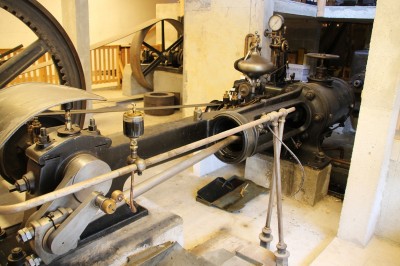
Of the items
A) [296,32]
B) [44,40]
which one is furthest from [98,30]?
[44,40]

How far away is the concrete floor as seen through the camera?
81.2 inches

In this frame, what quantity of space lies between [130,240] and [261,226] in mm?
1254

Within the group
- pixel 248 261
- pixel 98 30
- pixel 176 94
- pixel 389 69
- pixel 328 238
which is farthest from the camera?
pixel 98 30

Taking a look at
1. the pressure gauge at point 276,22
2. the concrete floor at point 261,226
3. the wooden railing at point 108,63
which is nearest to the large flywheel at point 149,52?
the wooden railing at point 108,63

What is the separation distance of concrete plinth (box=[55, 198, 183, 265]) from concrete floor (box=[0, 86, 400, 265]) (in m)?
0.58

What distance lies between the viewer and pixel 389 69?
1879mm

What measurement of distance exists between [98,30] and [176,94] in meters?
3.74

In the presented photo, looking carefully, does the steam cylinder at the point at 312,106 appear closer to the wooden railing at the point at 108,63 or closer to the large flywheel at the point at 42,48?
the large flywheel at the point at 42,48

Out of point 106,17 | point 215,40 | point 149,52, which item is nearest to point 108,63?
point 149,52

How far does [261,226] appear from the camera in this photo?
2.37 m

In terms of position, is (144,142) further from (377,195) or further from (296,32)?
(296,32)

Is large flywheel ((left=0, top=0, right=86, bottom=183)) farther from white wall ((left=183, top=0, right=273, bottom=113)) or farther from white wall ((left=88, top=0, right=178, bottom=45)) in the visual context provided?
white wall ((left=88, top=0, right=178, bottom=45))

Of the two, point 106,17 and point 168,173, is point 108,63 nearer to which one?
point 106,17

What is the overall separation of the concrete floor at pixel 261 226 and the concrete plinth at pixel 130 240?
22.7 inches
